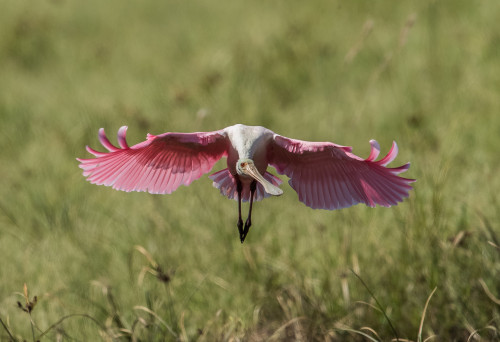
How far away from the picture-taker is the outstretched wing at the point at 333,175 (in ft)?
5.05

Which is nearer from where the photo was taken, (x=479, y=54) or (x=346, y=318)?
(x=346, y=318)

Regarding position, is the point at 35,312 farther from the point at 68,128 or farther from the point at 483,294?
the point at 68,128

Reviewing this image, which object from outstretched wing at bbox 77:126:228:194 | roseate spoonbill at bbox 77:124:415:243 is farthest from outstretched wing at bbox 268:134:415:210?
outstretched wing at bbox 77:126:228:194

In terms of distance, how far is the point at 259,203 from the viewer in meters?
4.11

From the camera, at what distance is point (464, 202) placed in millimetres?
3268

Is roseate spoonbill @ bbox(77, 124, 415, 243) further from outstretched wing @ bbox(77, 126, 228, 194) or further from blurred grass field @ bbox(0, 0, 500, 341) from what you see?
blurred grass field @ bbox(0, 0, 500, 341)

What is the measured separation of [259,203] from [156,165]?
246cm

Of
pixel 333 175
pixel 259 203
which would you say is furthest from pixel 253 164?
pixel 259 203

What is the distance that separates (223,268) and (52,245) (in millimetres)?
1134

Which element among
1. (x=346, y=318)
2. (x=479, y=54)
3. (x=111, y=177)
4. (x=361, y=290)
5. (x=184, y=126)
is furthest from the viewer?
(x=479, y=54)

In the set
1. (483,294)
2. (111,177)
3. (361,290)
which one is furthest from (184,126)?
(111,177)

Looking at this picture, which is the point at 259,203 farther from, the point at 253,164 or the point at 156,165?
the point at 253,164

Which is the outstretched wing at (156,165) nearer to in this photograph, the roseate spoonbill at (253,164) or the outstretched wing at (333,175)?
the roseate spoonbill at (253,164)

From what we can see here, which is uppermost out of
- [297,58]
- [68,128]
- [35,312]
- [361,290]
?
[297,58]
